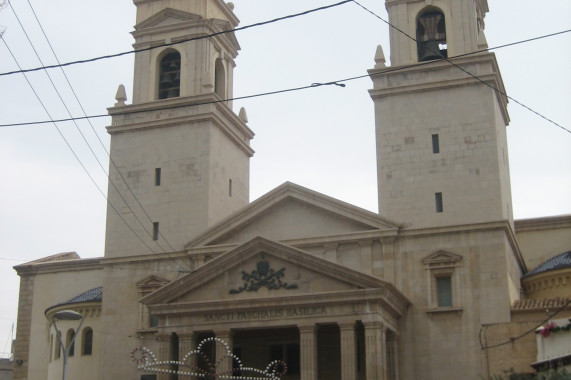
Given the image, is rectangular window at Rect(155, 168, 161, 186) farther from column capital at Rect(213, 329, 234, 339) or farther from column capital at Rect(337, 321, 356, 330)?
column capital at Rect(337, 321, 356, 330)

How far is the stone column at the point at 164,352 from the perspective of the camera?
115ft

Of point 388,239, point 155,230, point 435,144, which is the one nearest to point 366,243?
point 388,239

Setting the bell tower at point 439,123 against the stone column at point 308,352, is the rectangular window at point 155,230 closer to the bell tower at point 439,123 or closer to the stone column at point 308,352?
the bell tower at point 439,123

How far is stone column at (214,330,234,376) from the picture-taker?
3380cm

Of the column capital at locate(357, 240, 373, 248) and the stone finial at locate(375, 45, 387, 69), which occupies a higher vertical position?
the stone finial at locate(375, 45, 387, 69)

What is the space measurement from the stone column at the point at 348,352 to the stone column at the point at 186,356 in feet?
18.3

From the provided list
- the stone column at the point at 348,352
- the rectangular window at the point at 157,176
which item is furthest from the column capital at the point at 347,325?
the rectangular window at the point at 157,176

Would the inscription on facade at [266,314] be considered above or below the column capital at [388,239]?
below

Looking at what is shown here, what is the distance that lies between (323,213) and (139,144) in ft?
32.9

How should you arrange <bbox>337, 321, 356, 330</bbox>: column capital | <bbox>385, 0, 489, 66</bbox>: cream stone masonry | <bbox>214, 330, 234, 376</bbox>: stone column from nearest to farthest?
1. <bbox>337, 321, 356, 330</bbox>: column capital
2. <bbox>214, 330, 234, 376</bbox>: stone column
3. <bbox>385, 0, 489, 66</bbox>: cream stone masonry

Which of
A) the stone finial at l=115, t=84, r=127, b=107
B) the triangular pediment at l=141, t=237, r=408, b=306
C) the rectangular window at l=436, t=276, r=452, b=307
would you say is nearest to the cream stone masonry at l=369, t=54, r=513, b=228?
the rectangular window at l=436, t=276, r=452, b=307

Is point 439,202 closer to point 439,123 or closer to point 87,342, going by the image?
point 439,123

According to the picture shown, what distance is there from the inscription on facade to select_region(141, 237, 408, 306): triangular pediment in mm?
509

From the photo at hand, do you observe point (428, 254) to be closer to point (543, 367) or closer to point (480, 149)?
point (480, 149)
